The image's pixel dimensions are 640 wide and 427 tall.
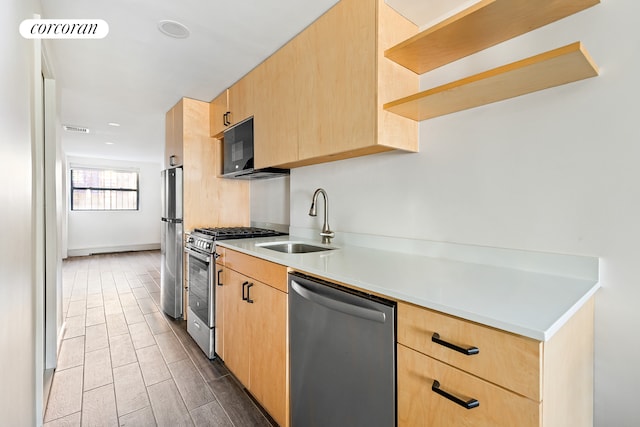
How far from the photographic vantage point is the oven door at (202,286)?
2244 millimetres

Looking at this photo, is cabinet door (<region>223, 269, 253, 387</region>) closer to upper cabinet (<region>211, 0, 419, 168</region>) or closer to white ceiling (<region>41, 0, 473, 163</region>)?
upper cabinet (<region>211, 0, 419, 168</region>)

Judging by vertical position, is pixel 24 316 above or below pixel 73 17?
below

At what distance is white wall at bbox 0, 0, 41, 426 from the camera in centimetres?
89

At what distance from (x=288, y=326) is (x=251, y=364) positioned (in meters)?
0.53

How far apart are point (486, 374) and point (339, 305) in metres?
0.53

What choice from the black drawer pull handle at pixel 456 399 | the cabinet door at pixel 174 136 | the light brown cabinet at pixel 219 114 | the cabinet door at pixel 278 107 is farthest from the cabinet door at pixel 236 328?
the cabinet door at pixel 174 136

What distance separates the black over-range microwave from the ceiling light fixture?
695 mm

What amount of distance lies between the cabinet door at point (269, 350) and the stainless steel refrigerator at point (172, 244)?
1.65 meters

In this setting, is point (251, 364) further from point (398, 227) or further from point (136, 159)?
point (136, 159)

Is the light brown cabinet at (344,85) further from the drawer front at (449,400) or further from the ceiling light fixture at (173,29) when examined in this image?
the drawer front at (449,400)

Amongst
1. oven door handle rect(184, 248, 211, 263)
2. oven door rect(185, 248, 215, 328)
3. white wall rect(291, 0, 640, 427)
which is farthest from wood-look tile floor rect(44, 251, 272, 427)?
white wall rect(291, 0, 640, 427)

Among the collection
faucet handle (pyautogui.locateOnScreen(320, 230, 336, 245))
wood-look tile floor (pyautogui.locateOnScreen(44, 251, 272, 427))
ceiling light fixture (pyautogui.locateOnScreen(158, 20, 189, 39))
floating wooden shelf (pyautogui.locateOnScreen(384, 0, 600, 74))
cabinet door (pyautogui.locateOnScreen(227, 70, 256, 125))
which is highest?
ceiling light fixture (pyautogui.locateOnScreen(158, 20, 189, 39))

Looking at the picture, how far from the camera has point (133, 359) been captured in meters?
2.25

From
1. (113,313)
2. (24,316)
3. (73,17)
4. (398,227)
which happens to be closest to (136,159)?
(113,313)
